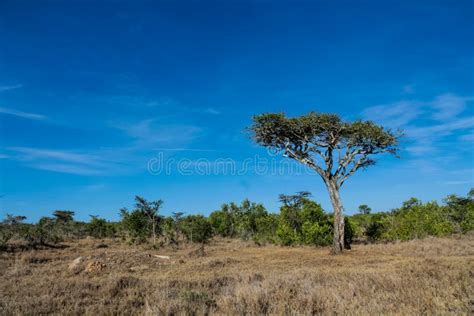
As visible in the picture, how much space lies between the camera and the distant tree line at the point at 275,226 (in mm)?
26922

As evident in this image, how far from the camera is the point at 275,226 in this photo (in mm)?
33438

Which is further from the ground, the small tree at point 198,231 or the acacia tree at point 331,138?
the acacia tree at point 331,138

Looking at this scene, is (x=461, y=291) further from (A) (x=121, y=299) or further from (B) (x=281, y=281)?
(A) (x=121, y=299)

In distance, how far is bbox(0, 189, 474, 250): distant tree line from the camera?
88.3 feet

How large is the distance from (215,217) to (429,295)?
157 feet

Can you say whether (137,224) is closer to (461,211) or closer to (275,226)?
(275,226)

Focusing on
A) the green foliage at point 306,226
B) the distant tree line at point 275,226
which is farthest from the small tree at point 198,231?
the green foliage at point 306,226

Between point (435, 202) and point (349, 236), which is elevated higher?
point (435, 202)

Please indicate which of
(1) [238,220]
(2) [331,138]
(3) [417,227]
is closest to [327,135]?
(2) [331,138]

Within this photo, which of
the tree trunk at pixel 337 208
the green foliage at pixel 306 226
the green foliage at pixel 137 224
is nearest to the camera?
the tree trunk at pixel 337 208

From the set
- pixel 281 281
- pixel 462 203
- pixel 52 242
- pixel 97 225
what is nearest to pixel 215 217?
pixel 97 225

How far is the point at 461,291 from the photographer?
6.93 m

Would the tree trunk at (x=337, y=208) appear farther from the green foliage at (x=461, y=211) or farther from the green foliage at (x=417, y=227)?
the green foliage at (x=461, y=211)

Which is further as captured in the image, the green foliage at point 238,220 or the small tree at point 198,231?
the green foliage at point 238,220
